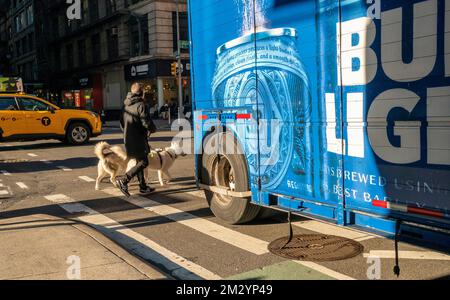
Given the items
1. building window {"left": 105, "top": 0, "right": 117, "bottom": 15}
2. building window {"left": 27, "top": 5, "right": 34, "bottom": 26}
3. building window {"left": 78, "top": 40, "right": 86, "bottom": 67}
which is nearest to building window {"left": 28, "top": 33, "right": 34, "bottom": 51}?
building window {"left": 27, "top": 5, "right": 34, "bottom": 26}

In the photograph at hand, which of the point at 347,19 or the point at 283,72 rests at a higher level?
the point at 347,19

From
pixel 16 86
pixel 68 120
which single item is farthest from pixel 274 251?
pixel 16 86

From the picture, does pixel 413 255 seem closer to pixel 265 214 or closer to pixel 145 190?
pixel 265 214

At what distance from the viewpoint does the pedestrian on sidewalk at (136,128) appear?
26.8 feet

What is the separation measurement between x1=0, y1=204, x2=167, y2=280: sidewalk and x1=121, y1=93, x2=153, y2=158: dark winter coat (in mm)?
2180

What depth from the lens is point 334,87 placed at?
14.8 ft

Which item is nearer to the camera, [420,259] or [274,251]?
[420,259]

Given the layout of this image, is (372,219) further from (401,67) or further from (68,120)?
(68,120)

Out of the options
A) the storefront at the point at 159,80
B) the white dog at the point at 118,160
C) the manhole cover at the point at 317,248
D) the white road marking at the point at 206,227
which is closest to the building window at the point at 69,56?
the storefront at the point at 159,80

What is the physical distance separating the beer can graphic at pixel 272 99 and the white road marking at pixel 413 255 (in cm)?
103

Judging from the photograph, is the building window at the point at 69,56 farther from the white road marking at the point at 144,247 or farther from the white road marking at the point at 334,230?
the white road marking at the point at 334,230

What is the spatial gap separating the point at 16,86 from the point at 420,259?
37834mm

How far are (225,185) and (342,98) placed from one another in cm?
275

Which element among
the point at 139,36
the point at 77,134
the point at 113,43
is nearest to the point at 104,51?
the point at 113,43
